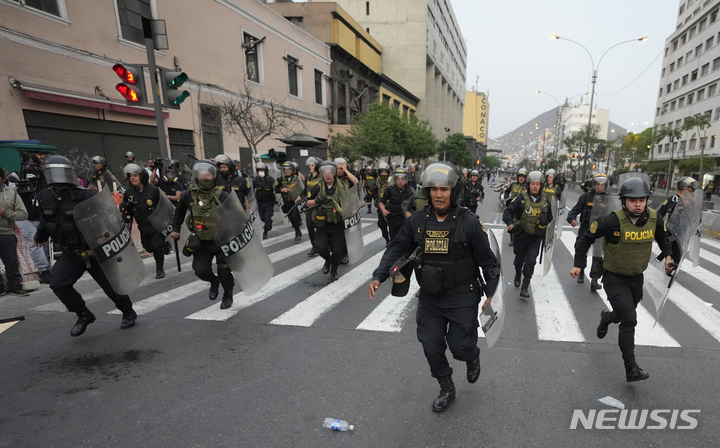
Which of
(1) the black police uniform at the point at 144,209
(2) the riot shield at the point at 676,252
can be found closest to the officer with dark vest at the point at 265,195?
(1) the black police uniform at the point at 144,209

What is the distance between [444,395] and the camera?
Answer: 2920 millimetres

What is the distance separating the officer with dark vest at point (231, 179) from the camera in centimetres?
728

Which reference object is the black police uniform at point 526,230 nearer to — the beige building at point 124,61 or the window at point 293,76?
the beige building at point 124,61

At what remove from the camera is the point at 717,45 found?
4047 cm

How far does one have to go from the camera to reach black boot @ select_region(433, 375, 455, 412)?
286 cm

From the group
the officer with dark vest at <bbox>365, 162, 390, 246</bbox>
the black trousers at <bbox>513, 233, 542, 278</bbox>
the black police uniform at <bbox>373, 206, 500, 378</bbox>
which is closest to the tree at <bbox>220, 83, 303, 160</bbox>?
the officer with dark vest at <bbox>365, 162, 390, 246</bbox>

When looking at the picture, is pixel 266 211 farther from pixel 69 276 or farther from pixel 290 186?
pixel 69 276

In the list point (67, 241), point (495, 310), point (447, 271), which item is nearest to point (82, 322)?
point (67, 241)

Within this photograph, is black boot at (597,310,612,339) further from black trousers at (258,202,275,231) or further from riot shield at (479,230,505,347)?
black trousers at (258,202,275,231)

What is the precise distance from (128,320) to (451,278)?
3.97 m

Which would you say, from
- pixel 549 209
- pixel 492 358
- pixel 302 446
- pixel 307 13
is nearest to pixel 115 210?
pixel 302 446

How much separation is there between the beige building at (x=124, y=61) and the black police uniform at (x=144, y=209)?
24.4 ft

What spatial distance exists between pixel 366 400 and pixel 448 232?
5.06ft

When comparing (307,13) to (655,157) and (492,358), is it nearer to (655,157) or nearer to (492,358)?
(492,358)
